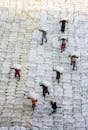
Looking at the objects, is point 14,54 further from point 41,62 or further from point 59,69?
point 59,69

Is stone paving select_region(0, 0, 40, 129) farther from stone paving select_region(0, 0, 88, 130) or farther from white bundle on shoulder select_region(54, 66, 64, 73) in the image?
white bundle on shoulder select_region(54, 66, 64, 73)

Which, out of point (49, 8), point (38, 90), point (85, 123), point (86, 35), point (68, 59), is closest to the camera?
point (85, 123)

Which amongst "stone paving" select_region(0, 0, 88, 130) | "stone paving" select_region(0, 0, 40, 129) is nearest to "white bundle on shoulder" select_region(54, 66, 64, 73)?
"stone paving" select_region(0, 0, 88, 130)

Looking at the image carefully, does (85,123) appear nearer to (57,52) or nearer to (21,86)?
(21,86)

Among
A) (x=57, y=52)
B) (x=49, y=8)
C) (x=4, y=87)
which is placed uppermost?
(x=49, y=8)

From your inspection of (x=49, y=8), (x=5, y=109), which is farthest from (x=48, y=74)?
(x=49, y=8)

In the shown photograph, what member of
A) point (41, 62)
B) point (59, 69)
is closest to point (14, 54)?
point (41, 62)

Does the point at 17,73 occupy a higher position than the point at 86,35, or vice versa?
the point at 86,35

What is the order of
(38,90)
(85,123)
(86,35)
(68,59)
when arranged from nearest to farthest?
(85,123), (38,90), (68,59), (86,35)
